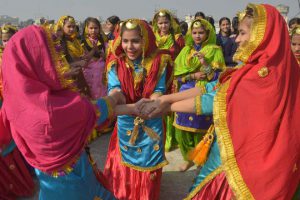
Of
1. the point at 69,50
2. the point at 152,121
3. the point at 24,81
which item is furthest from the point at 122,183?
the point at 69,50

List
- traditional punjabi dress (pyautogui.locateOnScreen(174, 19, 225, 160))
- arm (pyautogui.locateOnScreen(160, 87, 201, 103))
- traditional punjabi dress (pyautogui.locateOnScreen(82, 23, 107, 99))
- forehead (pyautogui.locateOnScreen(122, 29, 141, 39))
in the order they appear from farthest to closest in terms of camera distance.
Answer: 1. traditional punjabi dress (pyautogui.locateOnScreen(82, 23, 107, 99))
2. traditional punjabi dress (pyautogui.locateOnScreen(174, 19, 225, 160))
3. forehead (pyautogui.locateOnScreen(122, 29, 141, 39))
4. arm (pyautogui.locateOnScreen(160, 87, 201, 103))

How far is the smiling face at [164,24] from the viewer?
555cm

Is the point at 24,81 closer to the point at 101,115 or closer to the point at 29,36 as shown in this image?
the point at 29,36

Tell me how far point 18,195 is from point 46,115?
7.47 feet

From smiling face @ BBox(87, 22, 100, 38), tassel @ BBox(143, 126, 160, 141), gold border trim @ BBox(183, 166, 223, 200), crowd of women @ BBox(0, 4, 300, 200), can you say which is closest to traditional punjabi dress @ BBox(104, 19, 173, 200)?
tassel @ BBox(143, 126, 160, 141)

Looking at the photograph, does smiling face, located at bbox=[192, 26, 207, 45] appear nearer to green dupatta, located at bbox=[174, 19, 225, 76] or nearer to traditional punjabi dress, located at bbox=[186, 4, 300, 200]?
green dupatta, located at bbox=[174, 19, 225, 76]

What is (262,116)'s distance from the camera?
5.54 feet

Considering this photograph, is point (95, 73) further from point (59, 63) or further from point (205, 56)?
point (59, 63)

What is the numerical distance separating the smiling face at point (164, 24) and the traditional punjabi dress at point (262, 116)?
381 centimetres

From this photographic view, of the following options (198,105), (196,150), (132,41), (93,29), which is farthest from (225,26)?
(198,105)

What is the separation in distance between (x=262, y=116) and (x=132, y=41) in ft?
5.15

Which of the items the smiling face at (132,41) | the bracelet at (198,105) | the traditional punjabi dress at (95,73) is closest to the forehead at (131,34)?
the smiling face at (132,41)

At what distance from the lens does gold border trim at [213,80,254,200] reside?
5.87 ft

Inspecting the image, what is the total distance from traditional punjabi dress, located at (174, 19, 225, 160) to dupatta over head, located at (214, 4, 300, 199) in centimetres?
227
